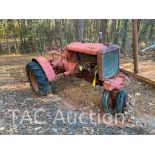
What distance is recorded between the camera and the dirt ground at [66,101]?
9.16ft

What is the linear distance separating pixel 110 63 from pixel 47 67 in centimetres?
54

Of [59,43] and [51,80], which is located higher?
[59,43]

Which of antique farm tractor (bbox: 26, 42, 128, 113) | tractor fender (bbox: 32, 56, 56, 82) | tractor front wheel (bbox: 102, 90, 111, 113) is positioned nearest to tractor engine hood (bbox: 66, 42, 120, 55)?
antique farm tractor (bbox: 26, 42, 128, 113)

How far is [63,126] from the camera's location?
2811 millimetres

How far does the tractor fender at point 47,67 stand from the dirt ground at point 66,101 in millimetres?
80

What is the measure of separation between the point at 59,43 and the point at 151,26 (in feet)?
2.53

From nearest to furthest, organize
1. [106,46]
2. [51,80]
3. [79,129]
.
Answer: [79,129] < [106,46] < [51,80]

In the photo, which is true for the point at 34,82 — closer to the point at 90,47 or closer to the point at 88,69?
the point at 88,69

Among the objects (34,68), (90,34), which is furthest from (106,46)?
(34,68)

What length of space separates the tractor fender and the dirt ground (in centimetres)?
8

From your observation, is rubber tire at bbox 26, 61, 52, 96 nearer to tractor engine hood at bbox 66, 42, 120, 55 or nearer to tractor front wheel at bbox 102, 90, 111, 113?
tractor engine hood at bbox 66, 42, 120, 55

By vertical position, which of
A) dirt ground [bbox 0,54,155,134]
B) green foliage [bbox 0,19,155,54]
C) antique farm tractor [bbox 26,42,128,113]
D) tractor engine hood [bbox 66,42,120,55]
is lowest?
dirt ground [bbox 0,54,155,134]

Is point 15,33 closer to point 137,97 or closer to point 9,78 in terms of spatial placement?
point 9,78

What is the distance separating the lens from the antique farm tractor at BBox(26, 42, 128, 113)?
305cm
